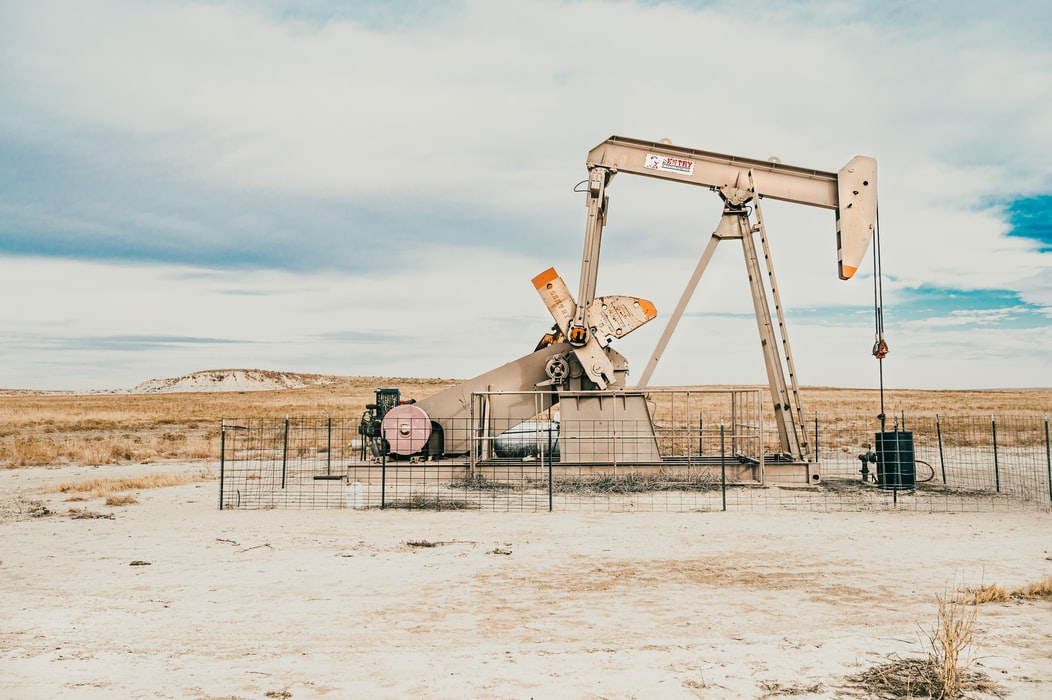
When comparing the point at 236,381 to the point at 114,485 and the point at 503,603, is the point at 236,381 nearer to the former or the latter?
the point at 114,485

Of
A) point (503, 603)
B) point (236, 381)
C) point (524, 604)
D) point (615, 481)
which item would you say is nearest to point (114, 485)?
point (615, 481)

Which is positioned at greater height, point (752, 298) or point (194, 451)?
point (752, 298)

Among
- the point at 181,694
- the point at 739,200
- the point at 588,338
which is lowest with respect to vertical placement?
the point at 181,694

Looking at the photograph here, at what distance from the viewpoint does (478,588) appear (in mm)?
Result: 6895

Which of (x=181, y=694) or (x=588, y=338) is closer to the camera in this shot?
(x=181, y=694)

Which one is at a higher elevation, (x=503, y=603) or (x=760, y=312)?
(x=760, y=312)

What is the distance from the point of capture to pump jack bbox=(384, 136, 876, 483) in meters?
13.4

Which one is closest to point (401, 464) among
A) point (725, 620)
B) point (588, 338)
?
point (588, 338)

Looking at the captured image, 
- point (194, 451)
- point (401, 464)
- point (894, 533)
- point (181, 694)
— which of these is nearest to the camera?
point (181, 694)

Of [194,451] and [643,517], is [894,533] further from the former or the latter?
[194,451]

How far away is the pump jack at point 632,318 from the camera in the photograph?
43.8 ft

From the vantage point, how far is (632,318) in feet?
46.1

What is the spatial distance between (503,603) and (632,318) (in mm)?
8263

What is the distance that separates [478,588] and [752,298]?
858 cm
